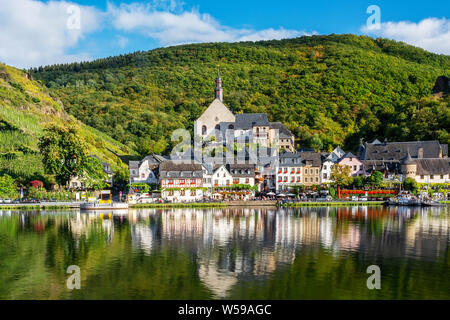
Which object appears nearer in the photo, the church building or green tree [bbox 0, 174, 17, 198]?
green tree [bbox 0, 174, 17, 198]

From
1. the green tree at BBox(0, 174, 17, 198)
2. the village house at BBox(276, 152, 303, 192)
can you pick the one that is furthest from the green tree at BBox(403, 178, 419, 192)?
the green tree at BBox(0, 174, 17, 198)

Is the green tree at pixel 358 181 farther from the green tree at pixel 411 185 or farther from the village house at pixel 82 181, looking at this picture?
the village house at pixel 82 181

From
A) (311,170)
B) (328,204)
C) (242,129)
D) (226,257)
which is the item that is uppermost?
(242,129)

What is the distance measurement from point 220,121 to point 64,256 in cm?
8062

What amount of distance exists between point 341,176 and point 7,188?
57234 mm

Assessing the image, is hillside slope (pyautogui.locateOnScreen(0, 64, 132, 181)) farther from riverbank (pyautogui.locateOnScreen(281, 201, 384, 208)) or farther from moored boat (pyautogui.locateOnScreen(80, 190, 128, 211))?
riverbank (pyautogui.locateOnScreen(281, 201, 384, 208))

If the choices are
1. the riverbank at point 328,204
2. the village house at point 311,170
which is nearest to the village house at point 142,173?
the riverbank at point 328,204

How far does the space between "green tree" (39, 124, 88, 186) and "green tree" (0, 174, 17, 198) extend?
6.03 metres

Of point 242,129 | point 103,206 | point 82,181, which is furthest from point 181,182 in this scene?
point 242,129

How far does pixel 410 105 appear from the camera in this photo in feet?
423

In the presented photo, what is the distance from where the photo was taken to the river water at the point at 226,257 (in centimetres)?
2814

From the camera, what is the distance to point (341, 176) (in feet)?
289

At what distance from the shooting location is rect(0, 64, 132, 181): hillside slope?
9300 centimetres

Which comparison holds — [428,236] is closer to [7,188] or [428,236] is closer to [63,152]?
[63,152]
